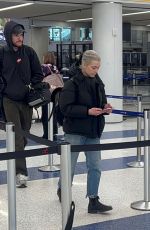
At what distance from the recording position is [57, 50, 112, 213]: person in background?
197 inches

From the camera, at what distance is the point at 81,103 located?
5113 millimetres

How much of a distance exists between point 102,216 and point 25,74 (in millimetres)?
2040

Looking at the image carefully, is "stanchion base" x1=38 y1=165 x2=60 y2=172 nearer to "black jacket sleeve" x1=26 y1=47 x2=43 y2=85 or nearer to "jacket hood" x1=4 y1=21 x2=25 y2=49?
"black jacket sleeve" x1=26 y1=47 x2=43 y2=85

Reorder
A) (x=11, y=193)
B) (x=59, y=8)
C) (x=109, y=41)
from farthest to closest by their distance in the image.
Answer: (x=59, y=8) → (x=109, y=41) → (x=11, y=193)

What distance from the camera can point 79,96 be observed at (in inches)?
201

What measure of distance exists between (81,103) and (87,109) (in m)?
0.13

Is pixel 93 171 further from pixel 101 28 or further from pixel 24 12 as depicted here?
pixel 24 12

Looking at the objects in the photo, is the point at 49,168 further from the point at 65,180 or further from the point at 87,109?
the point at 65,180

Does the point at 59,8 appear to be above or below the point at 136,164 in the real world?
above

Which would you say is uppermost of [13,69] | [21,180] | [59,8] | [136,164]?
[59,8]

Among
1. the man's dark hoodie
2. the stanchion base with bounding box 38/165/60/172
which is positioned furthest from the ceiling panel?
the man's dark hoodie

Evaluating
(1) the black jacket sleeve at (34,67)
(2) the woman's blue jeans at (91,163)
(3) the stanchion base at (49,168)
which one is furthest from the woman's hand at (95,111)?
(3) the stanchion base at (49,168)

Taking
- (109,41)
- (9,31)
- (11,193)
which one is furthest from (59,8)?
(11,193)

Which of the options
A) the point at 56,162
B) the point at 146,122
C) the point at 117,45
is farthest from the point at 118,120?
the point at 146,122
